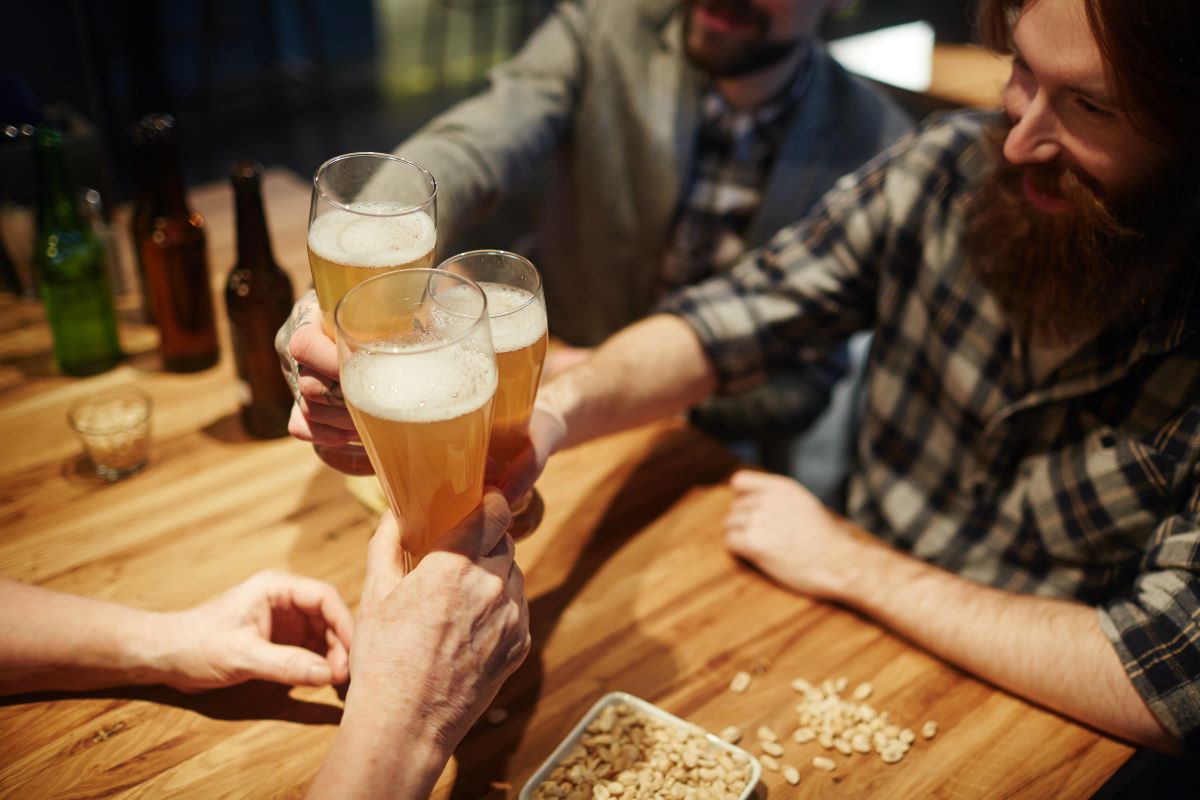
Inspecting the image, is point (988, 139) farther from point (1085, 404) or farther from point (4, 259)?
point (4, 259)

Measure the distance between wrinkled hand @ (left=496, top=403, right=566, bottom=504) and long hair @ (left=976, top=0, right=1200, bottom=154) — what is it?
81cm

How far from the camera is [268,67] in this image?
5391 millimetres

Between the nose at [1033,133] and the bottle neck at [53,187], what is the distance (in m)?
1.40

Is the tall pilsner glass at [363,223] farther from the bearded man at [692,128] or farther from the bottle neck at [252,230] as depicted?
the bearded man at [692,128]

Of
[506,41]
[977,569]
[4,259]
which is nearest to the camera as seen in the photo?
[977,569]

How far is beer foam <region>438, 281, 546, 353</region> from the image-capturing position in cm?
97

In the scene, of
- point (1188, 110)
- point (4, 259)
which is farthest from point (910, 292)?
point (4, 259)

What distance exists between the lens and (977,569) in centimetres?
156

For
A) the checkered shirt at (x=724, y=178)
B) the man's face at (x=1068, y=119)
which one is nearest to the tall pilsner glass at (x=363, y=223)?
the man's face at (x=1068, y=119)

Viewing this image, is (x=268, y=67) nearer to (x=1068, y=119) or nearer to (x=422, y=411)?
(x=1068, y=119)

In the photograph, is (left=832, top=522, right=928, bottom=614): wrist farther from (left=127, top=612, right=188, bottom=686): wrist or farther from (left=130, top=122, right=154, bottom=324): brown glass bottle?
(left=130, top=122, right=154, bottom=324): brown glass bottle

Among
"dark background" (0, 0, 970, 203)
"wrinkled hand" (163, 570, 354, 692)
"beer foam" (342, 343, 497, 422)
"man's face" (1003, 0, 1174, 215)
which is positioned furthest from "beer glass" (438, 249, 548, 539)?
"dark background" (0, 0, 970, 203)

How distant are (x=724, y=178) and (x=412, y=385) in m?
1.57

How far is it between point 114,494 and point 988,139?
1.42 metres
